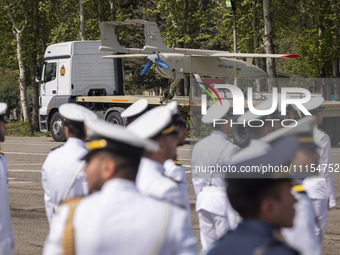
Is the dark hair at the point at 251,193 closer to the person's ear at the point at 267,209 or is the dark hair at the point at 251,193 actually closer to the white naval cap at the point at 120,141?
the person's ear at the point at 267,209

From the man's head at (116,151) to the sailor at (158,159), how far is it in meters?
0.31

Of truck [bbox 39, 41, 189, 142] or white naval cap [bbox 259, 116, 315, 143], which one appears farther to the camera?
truck [bbox 39, 41, 189, 142]

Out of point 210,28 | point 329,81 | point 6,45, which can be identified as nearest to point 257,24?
point 329,81

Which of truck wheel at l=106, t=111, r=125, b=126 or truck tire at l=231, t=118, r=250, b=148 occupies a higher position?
truck wheel at l=106, t=111, r=125, b=126

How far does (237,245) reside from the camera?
2867 mm

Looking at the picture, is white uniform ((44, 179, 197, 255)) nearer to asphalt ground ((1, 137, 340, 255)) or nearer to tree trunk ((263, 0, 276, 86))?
asphalt ground ((1, 137, 340, 255))

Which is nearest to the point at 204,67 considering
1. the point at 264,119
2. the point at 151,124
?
the point at 264,119

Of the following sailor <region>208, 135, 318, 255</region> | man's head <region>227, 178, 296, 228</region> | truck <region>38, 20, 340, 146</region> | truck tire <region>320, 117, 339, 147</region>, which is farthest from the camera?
truck <region>38, 20, 340, 146</region>

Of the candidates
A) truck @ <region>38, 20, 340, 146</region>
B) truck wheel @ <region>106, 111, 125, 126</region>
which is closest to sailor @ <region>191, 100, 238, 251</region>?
truck wheel @ <region>106, 111, 125, 126</region>

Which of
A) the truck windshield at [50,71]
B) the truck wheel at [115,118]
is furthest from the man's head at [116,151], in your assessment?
the truck windshield at [50,71]

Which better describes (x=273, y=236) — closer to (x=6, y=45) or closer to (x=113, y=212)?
(x=113, y=212)

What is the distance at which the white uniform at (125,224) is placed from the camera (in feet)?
9.71

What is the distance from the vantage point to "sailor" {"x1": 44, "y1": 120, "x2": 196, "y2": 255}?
2.96 metres

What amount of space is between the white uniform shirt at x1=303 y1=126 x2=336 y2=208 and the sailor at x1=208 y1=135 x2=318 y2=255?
3641 millimetres
